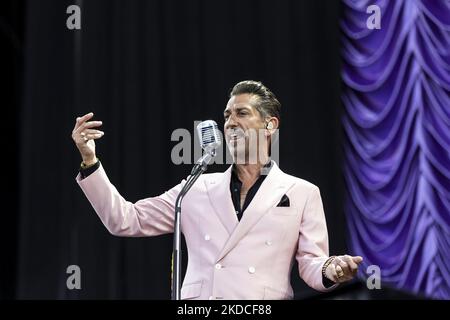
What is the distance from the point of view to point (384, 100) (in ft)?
12.3

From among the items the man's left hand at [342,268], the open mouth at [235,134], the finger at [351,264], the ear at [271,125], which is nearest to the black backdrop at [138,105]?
the ear at [271,125]

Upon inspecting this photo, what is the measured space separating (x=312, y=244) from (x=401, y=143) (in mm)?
1717

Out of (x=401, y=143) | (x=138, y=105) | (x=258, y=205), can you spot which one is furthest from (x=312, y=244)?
(x=138, y=105)

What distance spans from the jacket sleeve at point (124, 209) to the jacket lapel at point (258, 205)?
20 centimetres

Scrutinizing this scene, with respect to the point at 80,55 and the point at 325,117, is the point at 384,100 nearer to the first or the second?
the point at 325,117

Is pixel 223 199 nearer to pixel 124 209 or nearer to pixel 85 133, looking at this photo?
pixel 124 209

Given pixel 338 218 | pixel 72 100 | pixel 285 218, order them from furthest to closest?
pixel 72 100 < pixel 338 218 < pixel 285 218

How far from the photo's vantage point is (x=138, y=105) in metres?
3.94

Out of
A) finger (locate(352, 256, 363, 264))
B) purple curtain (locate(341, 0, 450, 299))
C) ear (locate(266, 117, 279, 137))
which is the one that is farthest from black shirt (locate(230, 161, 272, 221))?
purple curtain (locate(341, 0, 450, 299))

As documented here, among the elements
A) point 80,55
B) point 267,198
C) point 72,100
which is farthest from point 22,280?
point 267,198

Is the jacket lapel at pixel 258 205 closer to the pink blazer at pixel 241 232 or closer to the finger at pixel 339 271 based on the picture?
the pink blazer at pixel 241 232

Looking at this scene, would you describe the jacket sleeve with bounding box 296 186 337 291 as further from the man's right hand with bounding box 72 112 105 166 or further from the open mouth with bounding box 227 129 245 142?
the man's right hand with bounding box 72 112 105 166

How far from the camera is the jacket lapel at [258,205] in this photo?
2.08 m

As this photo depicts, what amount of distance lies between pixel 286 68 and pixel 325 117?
1.19 feet
